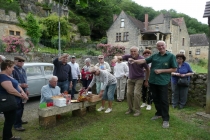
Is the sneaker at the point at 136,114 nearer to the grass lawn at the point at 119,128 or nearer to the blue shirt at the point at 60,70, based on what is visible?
the grass lawn at the point at 119,128

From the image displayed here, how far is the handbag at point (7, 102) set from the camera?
328 cm

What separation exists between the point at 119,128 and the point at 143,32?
32.4 meters

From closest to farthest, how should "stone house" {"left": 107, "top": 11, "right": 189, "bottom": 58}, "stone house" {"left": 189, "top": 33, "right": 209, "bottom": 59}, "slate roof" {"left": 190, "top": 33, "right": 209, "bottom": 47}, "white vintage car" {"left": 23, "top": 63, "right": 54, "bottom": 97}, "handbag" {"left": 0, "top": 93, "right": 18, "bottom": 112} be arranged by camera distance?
"handbag" {"left": 0, "top": 93, "right": 18, "bottom": 112} → "white vintage car" {"left": 23, "top": 63, "right": 54, "bottom": 97} → "stone house" {"left": 107, "top": 11, "right": 189, "bottom": 58} → "stone house" {"left": 189, "top": 33, "right": 209, "bottom": 59} → "slate roof" {"left": 190, "top": 33, "right": 209, "bottom": 47}

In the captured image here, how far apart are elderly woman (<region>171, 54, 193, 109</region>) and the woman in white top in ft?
6.28

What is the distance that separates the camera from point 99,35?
4584cm

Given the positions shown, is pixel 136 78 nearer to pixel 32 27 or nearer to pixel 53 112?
pixel 53 112

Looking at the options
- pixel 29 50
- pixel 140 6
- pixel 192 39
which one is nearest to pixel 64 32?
pixel 29 50

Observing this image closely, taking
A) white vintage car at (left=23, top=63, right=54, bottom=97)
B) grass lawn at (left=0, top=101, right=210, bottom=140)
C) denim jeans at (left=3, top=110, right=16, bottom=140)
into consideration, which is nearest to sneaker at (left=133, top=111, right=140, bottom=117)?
grass lawn at (left=0, top=101, right=210, bottom=140)

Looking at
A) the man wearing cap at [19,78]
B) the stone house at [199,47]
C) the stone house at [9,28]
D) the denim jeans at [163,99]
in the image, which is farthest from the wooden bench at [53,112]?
the stone house at [199,47]

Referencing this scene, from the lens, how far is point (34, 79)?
7.36m

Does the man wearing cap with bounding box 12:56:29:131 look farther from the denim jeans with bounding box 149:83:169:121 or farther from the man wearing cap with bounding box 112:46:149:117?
the denim jeans with bounding box 149:83:169:121


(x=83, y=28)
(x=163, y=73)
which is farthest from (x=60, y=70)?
(x=83, y=28)

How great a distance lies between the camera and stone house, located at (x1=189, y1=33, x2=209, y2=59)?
43.5 metres

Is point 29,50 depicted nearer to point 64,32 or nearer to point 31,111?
point 31,111
